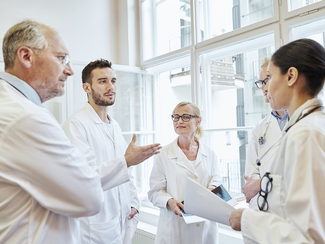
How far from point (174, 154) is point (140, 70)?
170 centimetres

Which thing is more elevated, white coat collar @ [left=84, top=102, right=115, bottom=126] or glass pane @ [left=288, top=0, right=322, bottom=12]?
glass pane @ [left=288, top=0, right=322, bottom=12]

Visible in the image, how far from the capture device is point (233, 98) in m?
2.84

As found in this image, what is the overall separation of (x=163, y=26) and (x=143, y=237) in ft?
9.11

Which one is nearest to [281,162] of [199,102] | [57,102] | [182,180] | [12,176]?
[12,176]

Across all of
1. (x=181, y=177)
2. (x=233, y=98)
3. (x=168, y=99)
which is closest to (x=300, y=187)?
(x=181, y=177)

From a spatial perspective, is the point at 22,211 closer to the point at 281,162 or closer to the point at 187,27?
the point at 281,162

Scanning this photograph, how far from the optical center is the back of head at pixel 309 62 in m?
0.95

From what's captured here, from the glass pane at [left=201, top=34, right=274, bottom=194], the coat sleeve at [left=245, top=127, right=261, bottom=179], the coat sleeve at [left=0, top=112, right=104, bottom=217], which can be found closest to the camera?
the coat sleeve at [left=0, top=112, right=104, bottom=217]

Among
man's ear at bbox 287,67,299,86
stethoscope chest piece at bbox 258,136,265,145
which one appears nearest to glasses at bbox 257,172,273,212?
man's ear at bbox 287,67,299,86

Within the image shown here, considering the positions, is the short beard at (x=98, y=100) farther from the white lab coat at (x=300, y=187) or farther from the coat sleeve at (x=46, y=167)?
the white lab coat at (x=300, y=187)

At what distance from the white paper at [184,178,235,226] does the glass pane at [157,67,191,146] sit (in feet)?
7.72

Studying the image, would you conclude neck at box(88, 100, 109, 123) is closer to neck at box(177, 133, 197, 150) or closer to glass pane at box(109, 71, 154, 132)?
neck at box(177, 133, 197, 150)

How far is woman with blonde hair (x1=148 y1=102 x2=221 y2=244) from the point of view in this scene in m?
1.98

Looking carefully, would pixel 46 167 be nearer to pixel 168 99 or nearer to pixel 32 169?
pixel 32 169
